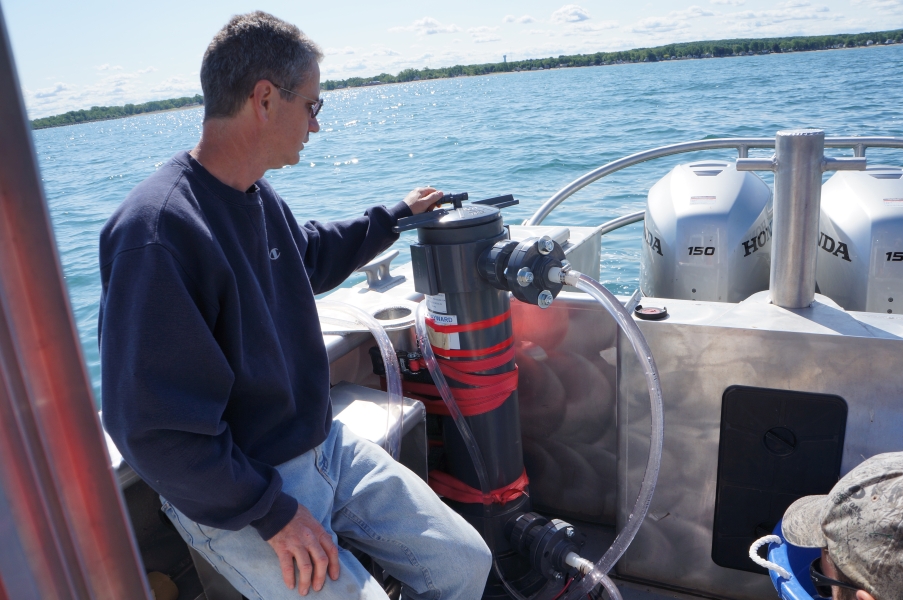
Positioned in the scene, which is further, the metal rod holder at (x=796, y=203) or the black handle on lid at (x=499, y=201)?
the black handle on lid at (x=499, y=201)

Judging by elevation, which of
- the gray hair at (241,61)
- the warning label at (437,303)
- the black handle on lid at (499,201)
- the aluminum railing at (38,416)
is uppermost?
the gray hair at (241,61)

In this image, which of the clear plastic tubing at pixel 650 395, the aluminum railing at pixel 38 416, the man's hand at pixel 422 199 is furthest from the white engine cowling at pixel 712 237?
the aluminum railing at pixel 38 416

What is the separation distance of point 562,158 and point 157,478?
1200 centimetres

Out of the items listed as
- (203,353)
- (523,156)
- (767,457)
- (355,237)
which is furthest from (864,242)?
(523,156)

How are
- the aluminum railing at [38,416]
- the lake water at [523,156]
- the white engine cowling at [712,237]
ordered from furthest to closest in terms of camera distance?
the lake water at [523,156]
the white engine cowling at [712,237]
the aluminum railing at [38,416]

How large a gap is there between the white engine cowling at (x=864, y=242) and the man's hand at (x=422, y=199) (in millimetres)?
1394

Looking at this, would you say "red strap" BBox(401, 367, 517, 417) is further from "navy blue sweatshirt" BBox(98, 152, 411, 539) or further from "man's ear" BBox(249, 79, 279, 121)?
"man's ear" BBox(249, 79, 279, 121)

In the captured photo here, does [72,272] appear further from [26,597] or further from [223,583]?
[26,597]

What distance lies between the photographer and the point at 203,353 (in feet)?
3.79

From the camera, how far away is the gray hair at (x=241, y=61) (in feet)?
4.37

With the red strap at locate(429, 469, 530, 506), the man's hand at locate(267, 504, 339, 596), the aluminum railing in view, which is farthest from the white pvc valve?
the aluminum railing

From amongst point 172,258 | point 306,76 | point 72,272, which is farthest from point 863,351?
point 72,272

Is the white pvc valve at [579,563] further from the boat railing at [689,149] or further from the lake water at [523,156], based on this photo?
the lake water at [523,156]

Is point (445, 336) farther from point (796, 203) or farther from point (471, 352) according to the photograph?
point (796, 203)
